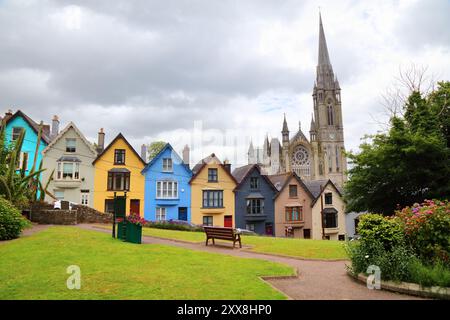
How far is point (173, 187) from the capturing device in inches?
1564

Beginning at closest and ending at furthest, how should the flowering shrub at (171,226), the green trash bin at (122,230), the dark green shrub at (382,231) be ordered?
the dark green shrub at (382,231) → the green trash bin at (122,230) → the flowering shrub at (171,226)

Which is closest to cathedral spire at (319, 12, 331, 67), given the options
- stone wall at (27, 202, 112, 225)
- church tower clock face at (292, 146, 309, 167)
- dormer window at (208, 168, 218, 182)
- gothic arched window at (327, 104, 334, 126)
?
gothic arched window at (327, 104, 334, 126)

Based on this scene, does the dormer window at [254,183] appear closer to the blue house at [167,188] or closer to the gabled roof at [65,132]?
the blue house at [167,188]

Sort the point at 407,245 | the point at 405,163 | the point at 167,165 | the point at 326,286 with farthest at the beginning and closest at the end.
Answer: the point at 167,165, the point at 405,163, the point at 407,245, the point at 326,286

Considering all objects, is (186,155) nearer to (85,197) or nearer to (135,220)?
(85,197)

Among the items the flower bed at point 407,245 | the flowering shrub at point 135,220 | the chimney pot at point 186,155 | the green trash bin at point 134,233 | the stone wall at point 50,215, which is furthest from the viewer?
the chimney pot at point 186,155

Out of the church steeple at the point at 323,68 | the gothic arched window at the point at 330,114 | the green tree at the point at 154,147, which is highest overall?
the church steeple at the point at 323,68

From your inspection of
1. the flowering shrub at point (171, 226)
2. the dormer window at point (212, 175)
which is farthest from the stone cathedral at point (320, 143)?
the flowering shrub at point (171, 226)

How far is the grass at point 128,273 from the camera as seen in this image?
7562 mm

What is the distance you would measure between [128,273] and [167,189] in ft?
99.4

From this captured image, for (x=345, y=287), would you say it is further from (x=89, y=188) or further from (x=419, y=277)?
(x=89, y=188)

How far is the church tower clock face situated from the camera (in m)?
107

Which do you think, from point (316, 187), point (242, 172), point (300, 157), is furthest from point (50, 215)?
point (300, 157)

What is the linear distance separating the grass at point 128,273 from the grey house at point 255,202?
27.6 m
